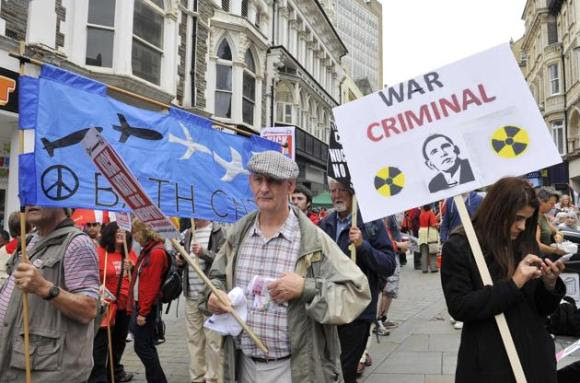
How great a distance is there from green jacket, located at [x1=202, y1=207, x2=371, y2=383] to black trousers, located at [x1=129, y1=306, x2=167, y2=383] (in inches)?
101

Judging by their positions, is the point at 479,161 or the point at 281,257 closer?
the point at 281,257

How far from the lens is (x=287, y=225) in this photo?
265 centimetres

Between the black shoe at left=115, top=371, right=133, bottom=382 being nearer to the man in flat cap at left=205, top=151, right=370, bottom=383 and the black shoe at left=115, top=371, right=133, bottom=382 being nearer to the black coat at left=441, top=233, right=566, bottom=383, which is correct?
the man in flat cap at left=205, top=151, right=370, bottom=383

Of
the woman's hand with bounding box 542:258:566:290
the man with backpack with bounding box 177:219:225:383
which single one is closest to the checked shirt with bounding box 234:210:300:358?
the woman's hand with bounding box 542:258:566:290

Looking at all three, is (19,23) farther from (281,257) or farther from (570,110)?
(570,110)

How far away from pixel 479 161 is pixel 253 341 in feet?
5.04

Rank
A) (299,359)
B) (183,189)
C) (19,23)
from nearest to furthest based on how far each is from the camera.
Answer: (299,359)
(183,189)
(19,23)

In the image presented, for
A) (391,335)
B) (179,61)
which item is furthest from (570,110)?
(391,335)

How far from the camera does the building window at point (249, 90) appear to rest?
21.9 meters

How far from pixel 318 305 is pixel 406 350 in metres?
4.46

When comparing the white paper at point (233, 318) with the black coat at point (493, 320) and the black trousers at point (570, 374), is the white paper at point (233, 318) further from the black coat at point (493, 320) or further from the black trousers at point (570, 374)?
the black trousers at point (570, 374)

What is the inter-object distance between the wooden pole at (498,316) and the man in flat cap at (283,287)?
0.53m

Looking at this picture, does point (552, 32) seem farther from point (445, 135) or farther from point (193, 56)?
point (445, 135)

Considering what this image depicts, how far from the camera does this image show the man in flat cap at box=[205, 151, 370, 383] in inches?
93.7
